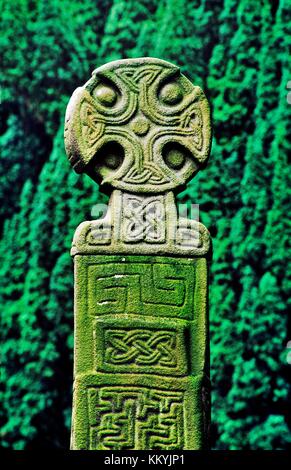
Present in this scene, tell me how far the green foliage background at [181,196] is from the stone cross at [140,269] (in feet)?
9.83

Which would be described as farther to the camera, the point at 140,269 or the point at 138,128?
the point at 138,128

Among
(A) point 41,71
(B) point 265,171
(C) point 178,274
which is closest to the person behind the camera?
(C) point 178,274

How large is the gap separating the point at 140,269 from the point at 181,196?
3.28m

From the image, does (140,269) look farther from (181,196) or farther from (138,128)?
(181,196)

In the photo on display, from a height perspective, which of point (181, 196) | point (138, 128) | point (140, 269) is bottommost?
point (140, 269)

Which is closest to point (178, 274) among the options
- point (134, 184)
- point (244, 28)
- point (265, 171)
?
point (134, 184)

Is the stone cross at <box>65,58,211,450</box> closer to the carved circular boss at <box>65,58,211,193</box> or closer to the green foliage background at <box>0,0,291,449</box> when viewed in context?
the carved circular boss at <box>65,58,211,193</box>

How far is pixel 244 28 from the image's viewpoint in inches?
296

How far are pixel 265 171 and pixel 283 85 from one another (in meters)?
0.64

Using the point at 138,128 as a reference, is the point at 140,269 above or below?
below

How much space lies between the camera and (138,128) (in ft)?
13.9

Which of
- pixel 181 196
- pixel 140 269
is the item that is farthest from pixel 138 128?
pixel 181 196

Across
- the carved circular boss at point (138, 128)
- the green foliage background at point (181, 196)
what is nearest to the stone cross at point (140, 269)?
the carved circular boss at point (138, 128)

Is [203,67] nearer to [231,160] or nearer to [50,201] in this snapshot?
[231,160]
